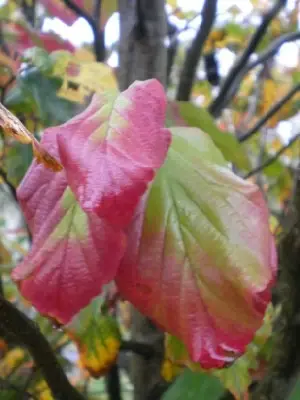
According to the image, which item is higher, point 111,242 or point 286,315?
point 111,242

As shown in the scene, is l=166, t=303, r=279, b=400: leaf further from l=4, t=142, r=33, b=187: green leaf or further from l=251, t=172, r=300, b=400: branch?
l=4, t=142, r=33, b=187: green leaf

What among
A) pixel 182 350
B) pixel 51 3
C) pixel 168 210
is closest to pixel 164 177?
pixel 168 210

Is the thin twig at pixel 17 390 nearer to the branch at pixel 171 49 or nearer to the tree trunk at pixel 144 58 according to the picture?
the tree trunk at pixel 144 58

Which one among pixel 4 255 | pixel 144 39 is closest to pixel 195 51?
pixel 144 39

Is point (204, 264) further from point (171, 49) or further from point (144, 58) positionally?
point (171, 49)

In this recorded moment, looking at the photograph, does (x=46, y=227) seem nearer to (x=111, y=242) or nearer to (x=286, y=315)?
(x=111, y=242)
